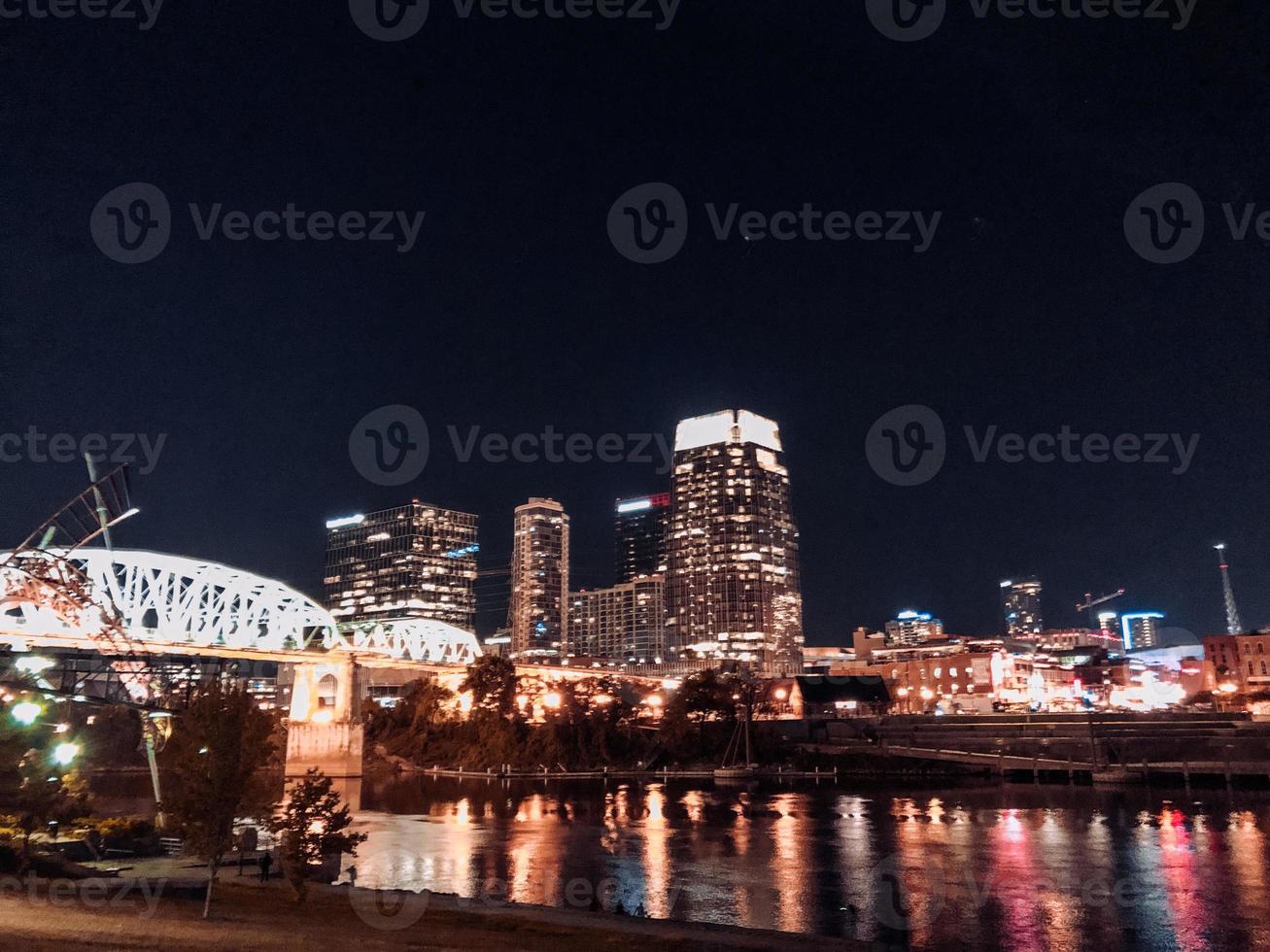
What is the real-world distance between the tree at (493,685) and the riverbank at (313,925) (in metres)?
94.2

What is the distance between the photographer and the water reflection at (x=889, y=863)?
1158 inches

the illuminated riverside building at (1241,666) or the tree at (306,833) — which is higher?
the illuminated riverside building at (1241,666)

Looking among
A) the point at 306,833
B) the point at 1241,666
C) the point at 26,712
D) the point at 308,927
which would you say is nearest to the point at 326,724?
the point at 26,712

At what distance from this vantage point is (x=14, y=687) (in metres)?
37.2

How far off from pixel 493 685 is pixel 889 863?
84.9 metres

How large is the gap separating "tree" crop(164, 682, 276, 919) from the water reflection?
1075 cm

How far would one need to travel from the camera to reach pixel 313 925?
21.6 m

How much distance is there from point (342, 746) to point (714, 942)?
10161 cm

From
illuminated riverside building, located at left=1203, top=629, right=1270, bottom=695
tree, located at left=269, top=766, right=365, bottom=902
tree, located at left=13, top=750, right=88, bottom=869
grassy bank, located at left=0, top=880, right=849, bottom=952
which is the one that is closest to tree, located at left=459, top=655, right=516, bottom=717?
tree, located at left=13, top=750, right=88, bottom=869

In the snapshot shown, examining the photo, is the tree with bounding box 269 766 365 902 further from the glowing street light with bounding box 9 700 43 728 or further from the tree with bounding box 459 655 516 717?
the tree with bounding box 459 655 516 717

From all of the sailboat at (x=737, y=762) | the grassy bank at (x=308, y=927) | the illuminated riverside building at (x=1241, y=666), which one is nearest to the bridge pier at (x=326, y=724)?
the sailboat at (x=737, y=762)

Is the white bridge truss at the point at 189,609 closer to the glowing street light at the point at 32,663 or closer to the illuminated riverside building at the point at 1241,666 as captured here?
the glowing street light at the point at 32,663

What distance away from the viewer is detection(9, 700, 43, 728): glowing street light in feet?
101

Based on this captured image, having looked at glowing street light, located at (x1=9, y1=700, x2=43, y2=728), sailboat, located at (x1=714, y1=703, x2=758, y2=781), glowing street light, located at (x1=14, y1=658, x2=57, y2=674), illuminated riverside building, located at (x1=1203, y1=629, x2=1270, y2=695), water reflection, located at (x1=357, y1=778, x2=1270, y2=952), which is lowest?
water reflection, located at (x1=357, y1=778, x2=1270, y2=952)
